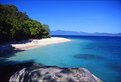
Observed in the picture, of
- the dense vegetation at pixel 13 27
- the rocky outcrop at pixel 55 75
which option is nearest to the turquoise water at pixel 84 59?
the dense vegetation at pixel 13 27

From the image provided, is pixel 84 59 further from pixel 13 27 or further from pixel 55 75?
pixel 13 27

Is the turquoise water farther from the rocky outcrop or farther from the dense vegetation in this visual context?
the rocky outcrop

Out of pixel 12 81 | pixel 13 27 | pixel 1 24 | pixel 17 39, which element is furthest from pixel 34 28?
pixel 12 81

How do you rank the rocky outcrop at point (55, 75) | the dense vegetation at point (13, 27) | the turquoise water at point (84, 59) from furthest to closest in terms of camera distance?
the dense vegetation at point (13, 27) < the turquoise water at point (84, 59) < the rocky outcrop at point (55, 75)

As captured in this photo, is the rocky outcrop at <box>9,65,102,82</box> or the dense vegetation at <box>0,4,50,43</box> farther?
the dense vegetation at <box>0,4,50,43</box>

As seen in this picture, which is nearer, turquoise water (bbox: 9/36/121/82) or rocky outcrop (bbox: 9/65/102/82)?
rocky outcrop (bbox: 9/65/102/82)

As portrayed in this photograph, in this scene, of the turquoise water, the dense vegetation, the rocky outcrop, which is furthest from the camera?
the dense vegetation

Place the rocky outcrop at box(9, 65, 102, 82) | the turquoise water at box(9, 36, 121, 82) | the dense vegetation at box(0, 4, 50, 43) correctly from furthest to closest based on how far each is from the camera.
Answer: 1. the dense vegetation at box(0, 4, 50, 43)
2. the turquoise water at box(9, 36, 121, 82)
3. the rocky outcrop at box(9, 65, 102, 82)

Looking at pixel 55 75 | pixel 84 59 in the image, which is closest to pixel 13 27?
pixel 84 59

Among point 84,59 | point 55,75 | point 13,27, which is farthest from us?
point 13,27

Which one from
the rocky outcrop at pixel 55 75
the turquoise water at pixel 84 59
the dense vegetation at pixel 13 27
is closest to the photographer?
the rocky outcrop at pixel 55 75

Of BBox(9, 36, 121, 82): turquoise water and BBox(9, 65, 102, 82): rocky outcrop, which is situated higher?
BBox(9, 65, 102, 82): rocky outcrop

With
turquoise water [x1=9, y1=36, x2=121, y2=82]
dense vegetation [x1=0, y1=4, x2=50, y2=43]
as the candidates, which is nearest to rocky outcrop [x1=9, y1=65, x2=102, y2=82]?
turquoise water [x1=9, y1=36, x2=121, y2=82]

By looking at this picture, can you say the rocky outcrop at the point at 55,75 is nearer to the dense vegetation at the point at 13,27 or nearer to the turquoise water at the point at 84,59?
the turquoise water at the point at 84,59
